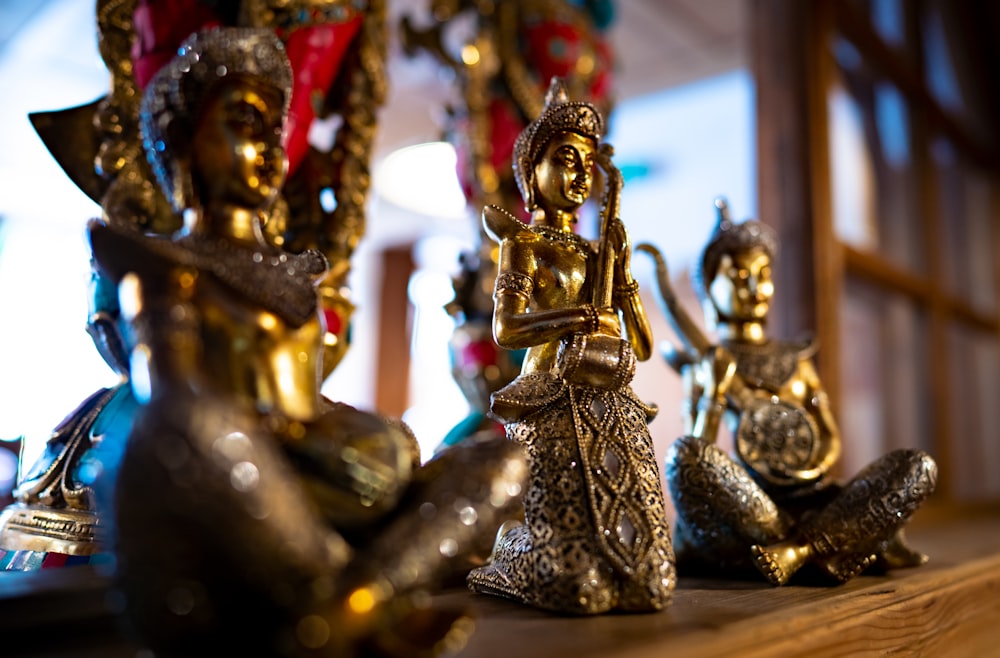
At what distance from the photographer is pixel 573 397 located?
2.50ft

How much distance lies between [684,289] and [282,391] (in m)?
2.57

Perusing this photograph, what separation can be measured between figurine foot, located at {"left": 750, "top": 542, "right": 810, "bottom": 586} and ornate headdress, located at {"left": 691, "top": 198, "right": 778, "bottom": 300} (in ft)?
1.22

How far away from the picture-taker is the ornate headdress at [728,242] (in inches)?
42.8

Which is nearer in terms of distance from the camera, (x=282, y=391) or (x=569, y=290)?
(x=282, y=391)

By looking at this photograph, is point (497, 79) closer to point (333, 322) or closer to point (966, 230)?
point (333, 322)

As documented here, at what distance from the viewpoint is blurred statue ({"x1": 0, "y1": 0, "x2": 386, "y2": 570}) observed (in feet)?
2.56

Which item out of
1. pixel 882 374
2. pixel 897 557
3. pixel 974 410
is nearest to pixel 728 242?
pixel 897 557

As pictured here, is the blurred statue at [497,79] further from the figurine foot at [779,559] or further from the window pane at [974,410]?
the window pane at [974,410]

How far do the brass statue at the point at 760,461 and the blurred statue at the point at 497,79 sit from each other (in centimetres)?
61

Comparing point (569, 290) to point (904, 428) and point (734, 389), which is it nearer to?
point (734, 389)

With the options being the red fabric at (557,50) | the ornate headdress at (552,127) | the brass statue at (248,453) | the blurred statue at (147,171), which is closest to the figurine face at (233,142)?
the brass statue at (248,453)

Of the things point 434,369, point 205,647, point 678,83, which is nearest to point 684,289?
point 678,83

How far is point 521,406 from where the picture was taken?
763mm

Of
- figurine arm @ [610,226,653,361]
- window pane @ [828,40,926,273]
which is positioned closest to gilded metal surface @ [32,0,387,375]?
figurine arm @ [610,226,653,361]
